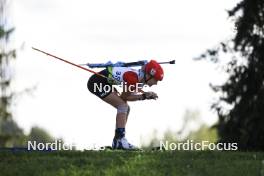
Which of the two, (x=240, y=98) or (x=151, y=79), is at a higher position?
(x=240, y=98)

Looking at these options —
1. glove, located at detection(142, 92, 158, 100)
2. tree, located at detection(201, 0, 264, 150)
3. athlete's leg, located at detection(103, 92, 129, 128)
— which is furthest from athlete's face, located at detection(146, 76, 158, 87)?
tree, located at detection(201, 0, 264, 150)

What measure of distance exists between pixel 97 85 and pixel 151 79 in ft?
3.59

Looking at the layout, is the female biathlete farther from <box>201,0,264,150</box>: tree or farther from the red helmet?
<box>201,0,264,150</box>: tree

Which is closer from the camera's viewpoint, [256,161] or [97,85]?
[256,161]

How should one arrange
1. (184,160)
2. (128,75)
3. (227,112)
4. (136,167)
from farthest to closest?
(227,112) → (128,75) → (184,160) → (136,167)

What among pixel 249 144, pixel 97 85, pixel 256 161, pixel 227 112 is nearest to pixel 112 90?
pixel 97 85

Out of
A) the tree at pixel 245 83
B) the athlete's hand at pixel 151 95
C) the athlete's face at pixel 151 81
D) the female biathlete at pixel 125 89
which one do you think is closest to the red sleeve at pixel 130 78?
the female biathlete at pixel 125 89

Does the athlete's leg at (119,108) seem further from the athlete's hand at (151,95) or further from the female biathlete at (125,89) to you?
the athlete's hand at (151,95)

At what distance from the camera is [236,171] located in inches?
420

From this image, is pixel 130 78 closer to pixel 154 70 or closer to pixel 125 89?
pixel 125 89

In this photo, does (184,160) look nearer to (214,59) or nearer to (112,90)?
(112,90)

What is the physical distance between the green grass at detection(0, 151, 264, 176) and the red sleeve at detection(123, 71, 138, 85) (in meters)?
1.57

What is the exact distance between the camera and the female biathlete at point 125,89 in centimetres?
1305

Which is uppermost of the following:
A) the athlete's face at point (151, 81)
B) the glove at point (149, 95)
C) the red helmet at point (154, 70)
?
the red helmet at point (154, 70)
